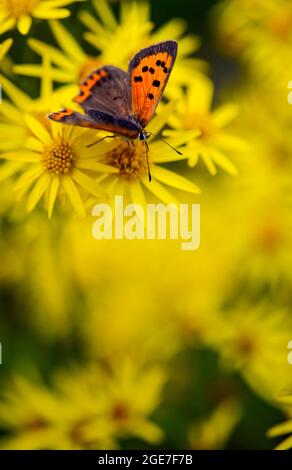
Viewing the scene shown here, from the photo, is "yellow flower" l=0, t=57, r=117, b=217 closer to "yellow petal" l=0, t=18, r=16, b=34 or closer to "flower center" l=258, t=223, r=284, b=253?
"yellow petal" l=0, t=18, r=16, b=34

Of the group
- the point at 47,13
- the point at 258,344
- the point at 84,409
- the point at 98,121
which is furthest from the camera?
the point at 258,344

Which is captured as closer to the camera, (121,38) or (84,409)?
(121,38)

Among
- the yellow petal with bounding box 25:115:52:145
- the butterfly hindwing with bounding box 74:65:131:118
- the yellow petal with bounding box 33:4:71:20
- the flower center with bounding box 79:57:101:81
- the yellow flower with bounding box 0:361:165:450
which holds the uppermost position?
the yellow petal with bounding box 33:4:71:20

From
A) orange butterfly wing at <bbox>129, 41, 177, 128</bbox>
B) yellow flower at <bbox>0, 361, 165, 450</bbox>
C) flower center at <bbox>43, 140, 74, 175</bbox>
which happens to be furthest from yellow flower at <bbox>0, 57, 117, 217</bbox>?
yellow flower at <bbox>0, 361, 165, 450</bbox>

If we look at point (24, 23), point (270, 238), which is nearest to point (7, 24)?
point (24, 23)

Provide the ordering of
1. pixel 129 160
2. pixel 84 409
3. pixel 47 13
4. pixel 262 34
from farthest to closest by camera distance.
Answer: pixel 262 34 < pixel 84 409 < pixel 47 13 < pixel 129 160

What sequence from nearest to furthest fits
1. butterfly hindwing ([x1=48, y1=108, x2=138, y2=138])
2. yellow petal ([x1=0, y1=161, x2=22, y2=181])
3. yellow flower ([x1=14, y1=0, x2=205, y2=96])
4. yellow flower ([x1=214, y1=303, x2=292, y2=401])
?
butterfly hindwing ([x1=48, y1=108, x2=138, y2=138]) < yellow petal ([x1=0, y1=161, x2=22, y2=181]) < yellow flower ([x1=14, y1=0, x2=205, y2=96]) < yellow flower ([x1=214, y1=303, x2=292, y2=401])

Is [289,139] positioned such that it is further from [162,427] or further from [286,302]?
[162,427]

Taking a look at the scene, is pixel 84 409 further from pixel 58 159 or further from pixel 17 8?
pixel 17 8
